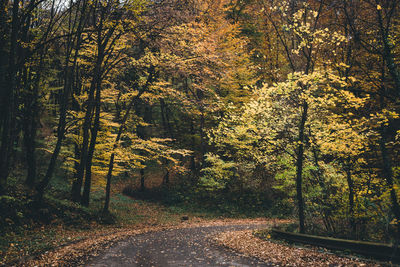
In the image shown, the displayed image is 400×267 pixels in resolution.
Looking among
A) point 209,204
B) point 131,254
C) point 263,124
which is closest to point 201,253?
point 131,254

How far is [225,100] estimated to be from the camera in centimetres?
2248

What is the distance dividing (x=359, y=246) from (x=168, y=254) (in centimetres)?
543

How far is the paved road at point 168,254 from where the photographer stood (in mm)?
7340

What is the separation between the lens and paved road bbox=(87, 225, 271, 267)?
7.34 metres

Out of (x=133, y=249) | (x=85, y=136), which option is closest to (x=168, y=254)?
(x=133, y=249)

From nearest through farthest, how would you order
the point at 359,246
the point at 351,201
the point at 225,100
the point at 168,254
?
the point at 359,246, the point at 168,254, the point at 351,201, the point at 225,100

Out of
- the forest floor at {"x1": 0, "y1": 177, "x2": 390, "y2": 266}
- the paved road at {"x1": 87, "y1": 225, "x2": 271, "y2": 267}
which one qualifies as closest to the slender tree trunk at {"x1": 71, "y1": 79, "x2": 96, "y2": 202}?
the forest floor at {"x1": 0, "y1": 177, "x2": 390, "y2": 266}

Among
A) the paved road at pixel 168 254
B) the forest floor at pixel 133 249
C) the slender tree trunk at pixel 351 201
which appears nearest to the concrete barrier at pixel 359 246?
the forest floor at pixel 133 249

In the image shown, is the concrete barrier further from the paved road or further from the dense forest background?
the paved road

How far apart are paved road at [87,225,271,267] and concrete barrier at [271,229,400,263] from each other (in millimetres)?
2360

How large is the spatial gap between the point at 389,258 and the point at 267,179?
15807mm

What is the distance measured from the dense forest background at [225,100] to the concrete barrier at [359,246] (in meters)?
0.82

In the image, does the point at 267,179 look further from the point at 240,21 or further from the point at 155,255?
the point at 155,255

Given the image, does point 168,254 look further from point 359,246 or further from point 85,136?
point 85,136
